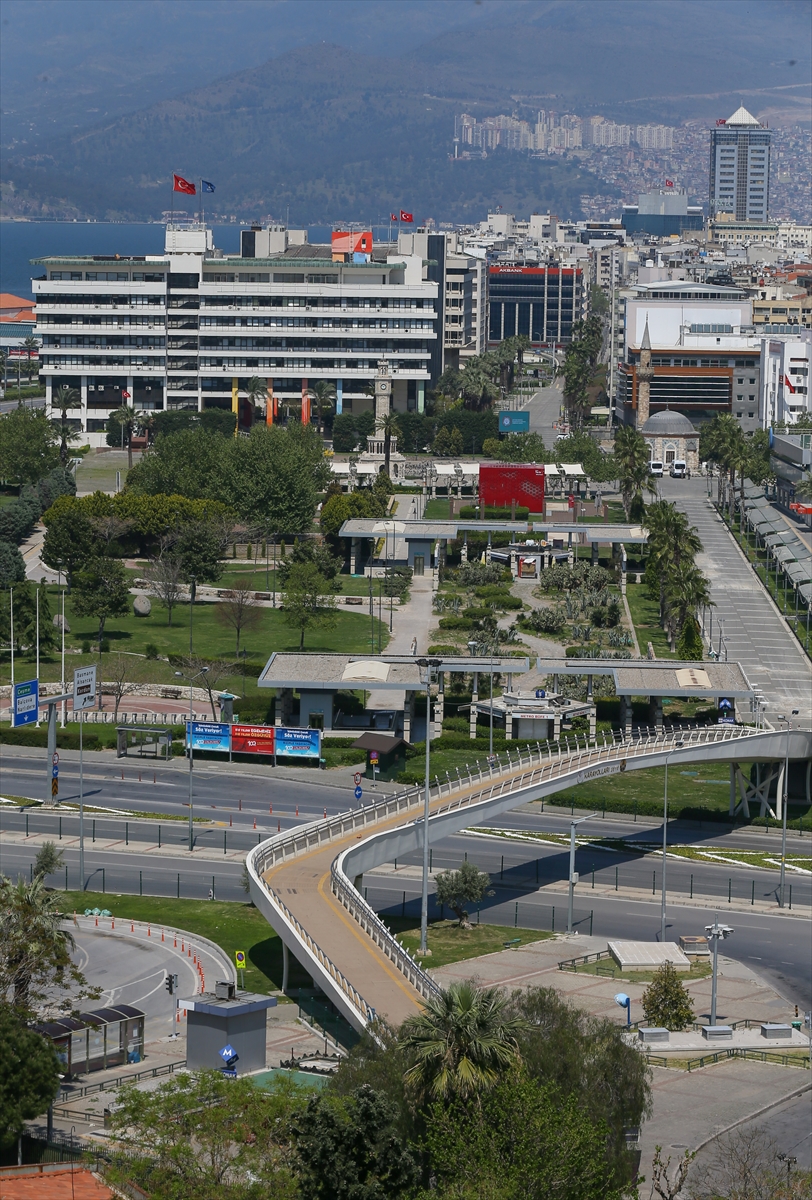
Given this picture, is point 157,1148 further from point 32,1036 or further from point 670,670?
point 670,670

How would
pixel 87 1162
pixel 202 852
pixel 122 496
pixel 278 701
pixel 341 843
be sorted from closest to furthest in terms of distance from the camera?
pixel 87 1162 < pixel 341 843 < pixel 202 852 < pixel 278 701 < pixel 122 496

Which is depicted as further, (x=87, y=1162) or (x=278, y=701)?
(x=278, y=701)

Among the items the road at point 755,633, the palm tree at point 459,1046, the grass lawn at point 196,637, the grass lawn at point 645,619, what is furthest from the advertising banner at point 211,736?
the palm tree at point 459,1046

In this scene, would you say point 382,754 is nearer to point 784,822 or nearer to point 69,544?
point 784,822

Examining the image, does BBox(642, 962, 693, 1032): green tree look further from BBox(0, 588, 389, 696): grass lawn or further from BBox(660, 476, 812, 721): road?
BBox(0, 588, 389, 696): grass lawn

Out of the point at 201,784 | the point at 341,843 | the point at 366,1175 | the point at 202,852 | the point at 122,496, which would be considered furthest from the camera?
the point at 122,496

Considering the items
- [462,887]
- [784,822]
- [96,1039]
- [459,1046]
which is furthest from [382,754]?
[459,1046]

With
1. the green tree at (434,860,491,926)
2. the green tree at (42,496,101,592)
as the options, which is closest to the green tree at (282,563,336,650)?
the green tree at (42,496,101,592)

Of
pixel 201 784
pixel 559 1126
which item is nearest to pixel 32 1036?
pixel 559 1126
